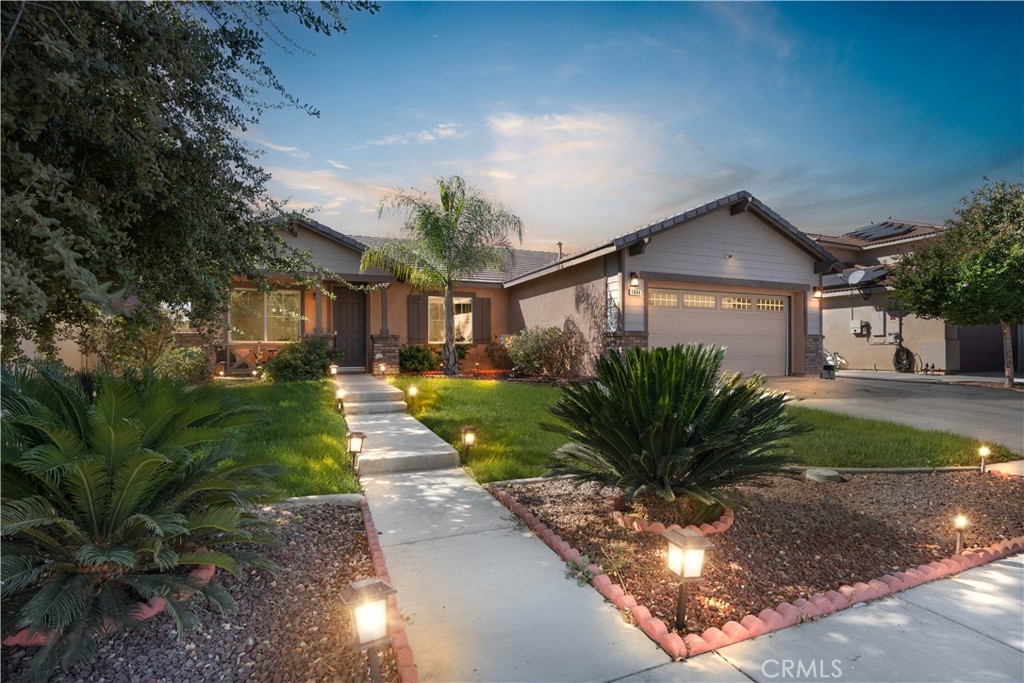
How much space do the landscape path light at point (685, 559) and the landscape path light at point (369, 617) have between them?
55.0 inches

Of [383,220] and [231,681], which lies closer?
[231,681]

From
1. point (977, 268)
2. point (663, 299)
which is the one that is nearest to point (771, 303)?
point (663, 299)

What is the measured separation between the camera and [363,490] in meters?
4.73

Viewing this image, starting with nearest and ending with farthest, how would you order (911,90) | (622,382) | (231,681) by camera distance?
(231,681) → (622,382) → (911,90)

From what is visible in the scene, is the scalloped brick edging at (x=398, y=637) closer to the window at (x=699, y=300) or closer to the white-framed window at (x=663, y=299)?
the white-framed window at (x=663, y=299)

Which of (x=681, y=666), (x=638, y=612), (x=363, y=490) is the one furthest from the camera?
(x=363, y=490)

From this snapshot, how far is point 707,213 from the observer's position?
12.3 m

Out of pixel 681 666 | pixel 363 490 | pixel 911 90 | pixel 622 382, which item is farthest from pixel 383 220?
pixel 681 666

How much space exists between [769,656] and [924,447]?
5461 millimetres

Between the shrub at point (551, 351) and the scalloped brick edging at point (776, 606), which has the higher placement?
the shrub at point (551, 351)

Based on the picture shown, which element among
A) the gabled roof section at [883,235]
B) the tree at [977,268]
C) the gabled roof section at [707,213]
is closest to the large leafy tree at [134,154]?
the gabled roof section at [707,213]

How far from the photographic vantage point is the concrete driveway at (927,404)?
7.50 metres

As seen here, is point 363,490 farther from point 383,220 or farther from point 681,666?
point 383,220

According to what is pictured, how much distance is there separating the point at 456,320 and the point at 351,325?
122 inches
